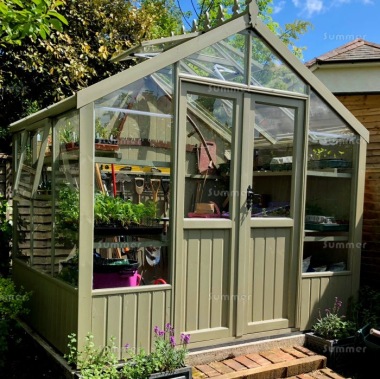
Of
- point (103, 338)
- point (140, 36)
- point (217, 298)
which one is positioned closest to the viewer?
point (103, 338)

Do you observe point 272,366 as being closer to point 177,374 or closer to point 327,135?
point 177,374

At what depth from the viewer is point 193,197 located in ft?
12.6

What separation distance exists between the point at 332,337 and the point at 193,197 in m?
2.02

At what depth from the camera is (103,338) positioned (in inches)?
135

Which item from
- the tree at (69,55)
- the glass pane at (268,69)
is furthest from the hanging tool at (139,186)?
the tree at (69,55)

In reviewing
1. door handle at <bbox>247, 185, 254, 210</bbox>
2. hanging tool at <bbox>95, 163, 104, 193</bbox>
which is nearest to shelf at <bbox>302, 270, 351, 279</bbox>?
door handle at <bbox>247, 185, 254, 210</bbox>

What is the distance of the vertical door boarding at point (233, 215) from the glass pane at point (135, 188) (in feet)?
0.48

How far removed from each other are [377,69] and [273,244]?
4080mm

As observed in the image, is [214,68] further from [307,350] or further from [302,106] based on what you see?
[307,350]

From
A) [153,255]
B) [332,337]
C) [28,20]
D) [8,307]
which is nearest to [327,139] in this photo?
[332,337]

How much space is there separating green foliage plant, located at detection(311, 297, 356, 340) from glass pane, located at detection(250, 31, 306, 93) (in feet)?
7.76

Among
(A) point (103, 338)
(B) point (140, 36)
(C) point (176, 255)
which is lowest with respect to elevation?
(A) point (103, 338)

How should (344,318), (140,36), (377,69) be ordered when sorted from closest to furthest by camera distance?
(344,318) → (377,69) → (140,36)

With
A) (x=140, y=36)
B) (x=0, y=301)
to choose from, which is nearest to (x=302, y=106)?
(x=0, y=301)
